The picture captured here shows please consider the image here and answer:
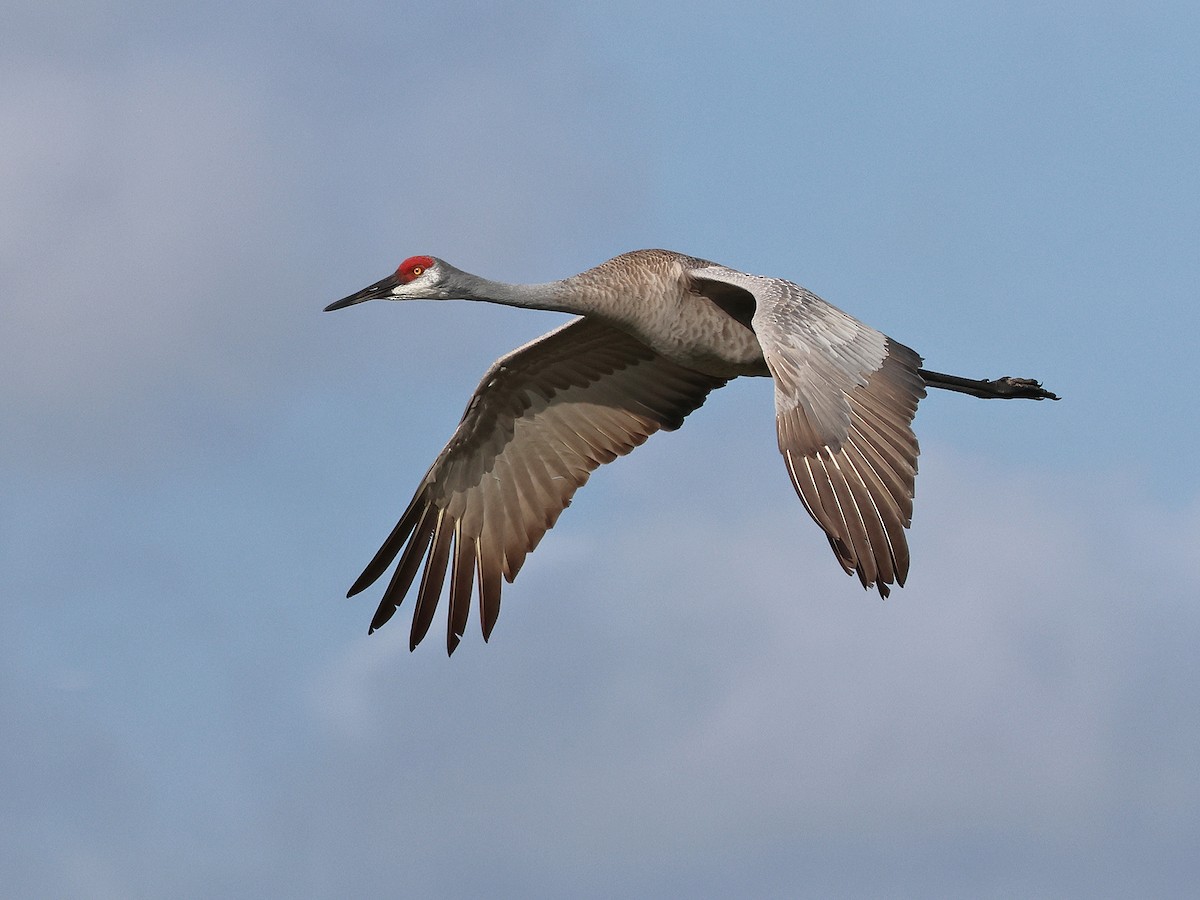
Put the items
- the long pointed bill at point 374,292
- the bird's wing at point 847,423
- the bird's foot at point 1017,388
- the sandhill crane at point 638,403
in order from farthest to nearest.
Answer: the bird's foot at point 1017,388
the long pointed bill at point 374,292
the sandhill crane at point 638,403
the bird's wing at point 847,423

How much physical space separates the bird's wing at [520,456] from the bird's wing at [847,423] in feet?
7.86

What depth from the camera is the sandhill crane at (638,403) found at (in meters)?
9.42

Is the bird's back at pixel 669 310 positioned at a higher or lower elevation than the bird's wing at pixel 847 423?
higher

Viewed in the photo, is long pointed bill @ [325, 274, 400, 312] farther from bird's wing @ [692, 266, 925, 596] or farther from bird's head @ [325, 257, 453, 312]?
bird's wing @ [692, 266, 925, 596]

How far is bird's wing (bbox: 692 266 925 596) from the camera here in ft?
30.0

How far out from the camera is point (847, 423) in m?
9.62

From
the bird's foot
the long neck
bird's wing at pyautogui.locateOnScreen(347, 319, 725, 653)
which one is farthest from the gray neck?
the bird's foot

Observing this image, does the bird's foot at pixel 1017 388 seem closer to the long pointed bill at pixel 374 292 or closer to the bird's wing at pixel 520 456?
the bird's wing at pixel 520 456

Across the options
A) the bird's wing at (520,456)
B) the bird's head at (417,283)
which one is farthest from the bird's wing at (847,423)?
the bird's wing at (520,456)

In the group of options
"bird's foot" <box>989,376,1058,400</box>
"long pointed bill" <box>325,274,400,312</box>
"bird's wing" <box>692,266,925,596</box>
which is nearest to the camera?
"bird's wing" <box>692,266,925,596</box>

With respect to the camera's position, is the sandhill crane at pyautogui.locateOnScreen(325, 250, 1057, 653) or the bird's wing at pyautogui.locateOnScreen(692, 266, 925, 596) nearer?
the bird's wing at pyautogui.locateOnScreen(692, 266, 925, 596)

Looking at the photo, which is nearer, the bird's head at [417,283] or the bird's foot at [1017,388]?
the bird's head at [417,283]

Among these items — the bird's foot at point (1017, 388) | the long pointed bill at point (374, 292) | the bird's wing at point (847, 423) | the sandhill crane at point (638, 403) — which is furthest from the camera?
the bird's foot at point (1017, 388)

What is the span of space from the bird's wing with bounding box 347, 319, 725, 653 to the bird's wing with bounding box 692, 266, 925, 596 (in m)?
2.40
